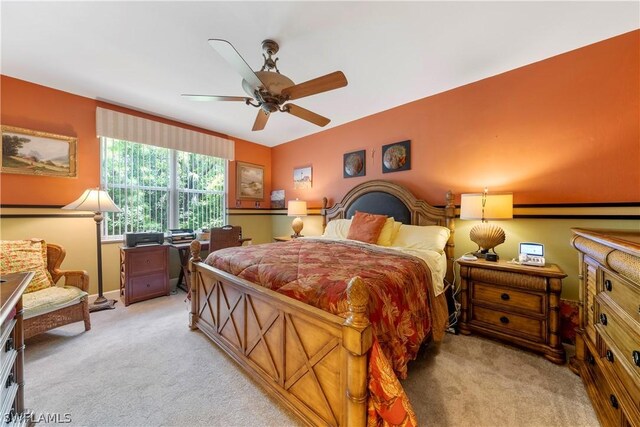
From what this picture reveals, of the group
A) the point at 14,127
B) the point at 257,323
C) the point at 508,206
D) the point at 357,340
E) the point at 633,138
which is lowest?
the point at 257,323

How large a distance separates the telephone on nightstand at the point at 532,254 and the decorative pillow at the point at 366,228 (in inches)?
52.8

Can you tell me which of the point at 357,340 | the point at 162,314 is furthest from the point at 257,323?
the point at 162,314

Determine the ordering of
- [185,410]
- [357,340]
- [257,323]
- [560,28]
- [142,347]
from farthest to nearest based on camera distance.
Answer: [142,347], [560,28], [257,323], [185,410], [357,340]

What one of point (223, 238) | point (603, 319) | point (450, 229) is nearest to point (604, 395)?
point (603, 319)

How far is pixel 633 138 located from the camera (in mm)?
1968

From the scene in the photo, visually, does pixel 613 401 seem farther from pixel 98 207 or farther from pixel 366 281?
pixel 98 207

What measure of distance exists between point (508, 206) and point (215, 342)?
303 cm

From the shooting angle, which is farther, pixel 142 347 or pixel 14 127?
pixel 14 127

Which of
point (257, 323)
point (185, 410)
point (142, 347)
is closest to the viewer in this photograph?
point (185, 410)

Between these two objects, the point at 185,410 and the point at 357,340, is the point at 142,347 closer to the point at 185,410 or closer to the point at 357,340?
the point at 185,410

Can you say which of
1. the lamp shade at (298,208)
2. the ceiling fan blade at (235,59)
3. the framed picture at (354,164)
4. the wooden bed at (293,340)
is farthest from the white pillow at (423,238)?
the ceiling fan blade at (235,59)

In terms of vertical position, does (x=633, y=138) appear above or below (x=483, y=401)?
above

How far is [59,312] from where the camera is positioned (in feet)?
7.33

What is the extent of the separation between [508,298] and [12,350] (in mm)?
3388
